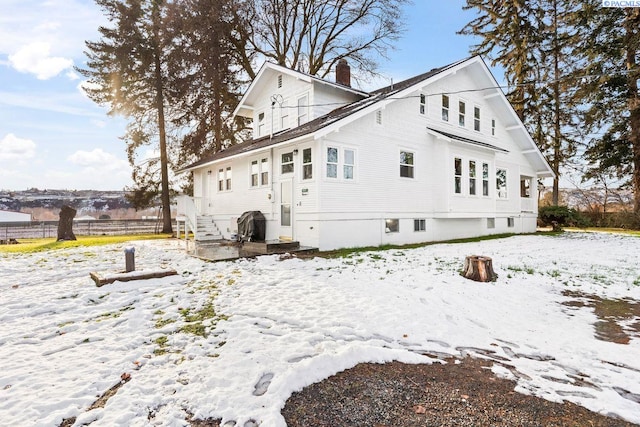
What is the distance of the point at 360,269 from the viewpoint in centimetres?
Result: 827

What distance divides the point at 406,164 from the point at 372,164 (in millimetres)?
2031

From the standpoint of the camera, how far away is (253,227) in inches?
515

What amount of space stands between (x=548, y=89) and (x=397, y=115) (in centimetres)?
1899

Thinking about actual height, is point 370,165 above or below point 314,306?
above

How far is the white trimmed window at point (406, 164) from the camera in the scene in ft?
45.2

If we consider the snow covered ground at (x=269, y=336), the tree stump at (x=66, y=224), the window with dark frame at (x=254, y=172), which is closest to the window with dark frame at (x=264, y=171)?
the window with dark frame at (x=254, y=172)

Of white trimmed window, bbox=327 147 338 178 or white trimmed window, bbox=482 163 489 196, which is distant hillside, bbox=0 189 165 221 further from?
white trimmed window, bbox=482 163 489 196

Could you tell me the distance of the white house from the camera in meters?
11.9

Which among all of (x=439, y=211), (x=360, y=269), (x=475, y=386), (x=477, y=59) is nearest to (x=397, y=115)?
(x=439, y=211)

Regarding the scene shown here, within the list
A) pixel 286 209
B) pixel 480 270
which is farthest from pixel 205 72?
pixel 480 270

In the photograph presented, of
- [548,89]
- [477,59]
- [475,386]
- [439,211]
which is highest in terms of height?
[548,89]

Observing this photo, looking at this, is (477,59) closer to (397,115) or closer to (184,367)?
(397,115)

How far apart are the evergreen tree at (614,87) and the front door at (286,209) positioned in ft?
72.0

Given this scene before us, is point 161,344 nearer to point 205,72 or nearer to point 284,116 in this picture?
point 284,116
